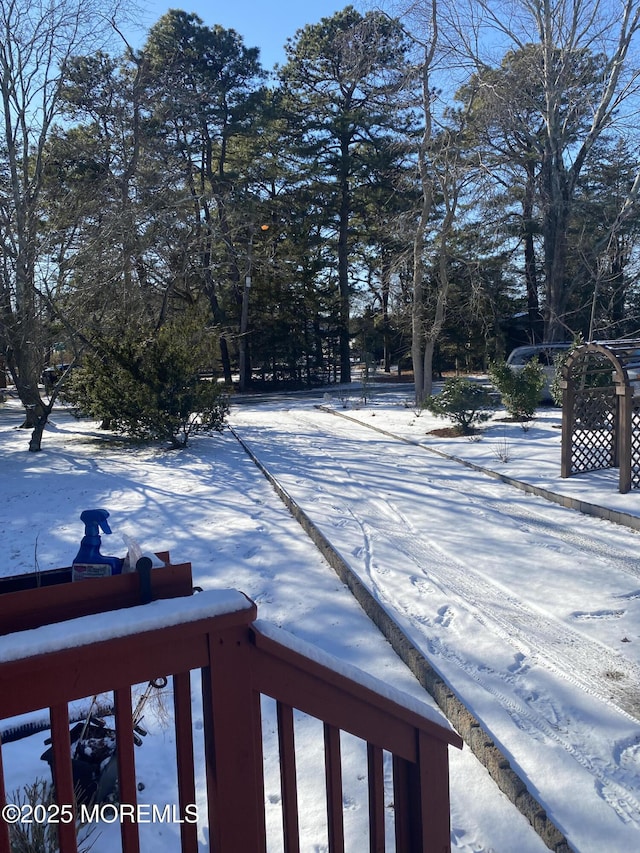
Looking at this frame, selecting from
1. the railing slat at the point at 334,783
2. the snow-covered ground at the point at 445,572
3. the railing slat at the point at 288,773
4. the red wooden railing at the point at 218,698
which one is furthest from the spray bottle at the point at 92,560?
the snow-covered ground at the point at 445,572

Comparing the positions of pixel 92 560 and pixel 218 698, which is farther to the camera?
pixel 92 560

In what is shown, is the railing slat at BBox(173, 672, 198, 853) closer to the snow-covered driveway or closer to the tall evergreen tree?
the snow-covered driveway

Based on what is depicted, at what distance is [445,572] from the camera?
16.2 ft

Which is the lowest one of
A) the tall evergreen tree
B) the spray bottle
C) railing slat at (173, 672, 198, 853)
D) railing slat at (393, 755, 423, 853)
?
railing slat at (393, 755, 423, 853)

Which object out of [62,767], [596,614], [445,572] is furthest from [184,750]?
[445,572]

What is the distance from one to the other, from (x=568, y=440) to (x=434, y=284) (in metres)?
20.8

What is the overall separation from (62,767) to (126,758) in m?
0.13

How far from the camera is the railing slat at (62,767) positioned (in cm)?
122

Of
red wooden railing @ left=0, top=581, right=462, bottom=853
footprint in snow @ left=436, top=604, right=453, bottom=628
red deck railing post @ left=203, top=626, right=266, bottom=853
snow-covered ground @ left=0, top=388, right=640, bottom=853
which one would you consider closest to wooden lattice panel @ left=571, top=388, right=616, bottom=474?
snow-covered ground @ left=0, top=388, right=640, bottom=853

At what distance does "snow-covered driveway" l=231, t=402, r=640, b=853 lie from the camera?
2.61 m

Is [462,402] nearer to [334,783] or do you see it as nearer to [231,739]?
[334,783]

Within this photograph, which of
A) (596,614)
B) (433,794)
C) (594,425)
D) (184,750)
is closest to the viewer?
(184,750)

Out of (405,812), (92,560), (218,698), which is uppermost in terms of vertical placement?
(92,560)

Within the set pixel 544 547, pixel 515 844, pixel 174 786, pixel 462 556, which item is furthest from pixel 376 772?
pixel 544 547
